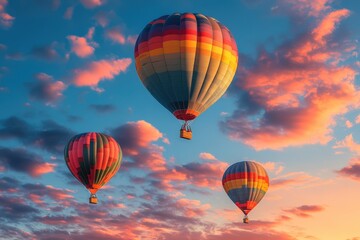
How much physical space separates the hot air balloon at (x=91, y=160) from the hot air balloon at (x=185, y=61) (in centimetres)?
1953

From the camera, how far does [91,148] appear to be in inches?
2618

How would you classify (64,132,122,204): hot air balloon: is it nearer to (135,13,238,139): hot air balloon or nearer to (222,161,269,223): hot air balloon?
(222,161,269,223): hot air balloon

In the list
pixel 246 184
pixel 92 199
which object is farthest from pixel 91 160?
pixel 246 184

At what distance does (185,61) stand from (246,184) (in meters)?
29.1

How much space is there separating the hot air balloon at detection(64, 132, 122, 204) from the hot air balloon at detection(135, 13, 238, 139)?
19.5 meters

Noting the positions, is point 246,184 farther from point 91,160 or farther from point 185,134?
point 185,134

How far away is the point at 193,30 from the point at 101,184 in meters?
28.0

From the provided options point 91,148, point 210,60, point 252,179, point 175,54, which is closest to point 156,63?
point 175,54

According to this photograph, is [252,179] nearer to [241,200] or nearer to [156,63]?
[241,200]

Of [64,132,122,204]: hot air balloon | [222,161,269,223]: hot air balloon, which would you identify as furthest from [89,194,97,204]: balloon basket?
[222,161,269,223]: hot air balloon

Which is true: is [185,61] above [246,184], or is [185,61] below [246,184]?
above

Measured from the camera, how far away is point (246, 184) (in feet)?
235

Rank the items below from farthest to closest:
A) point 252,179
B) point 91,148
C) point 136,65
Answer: point 252,179 < point 91,148 < point 136,65

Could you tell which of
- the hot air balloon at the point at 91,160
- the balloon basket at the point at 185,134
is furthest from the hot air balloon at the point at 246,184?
the balloon basket at the point at 185,134
